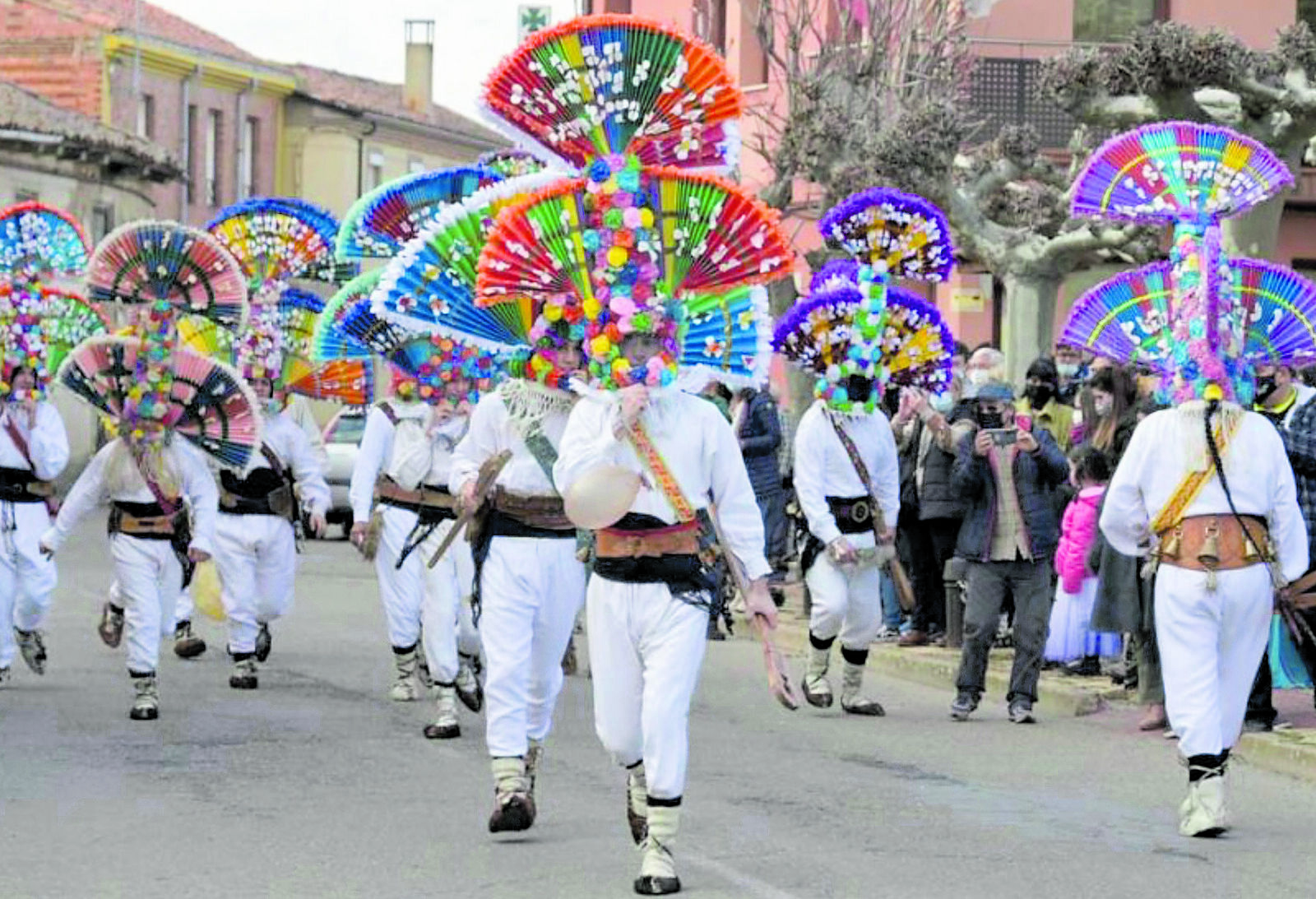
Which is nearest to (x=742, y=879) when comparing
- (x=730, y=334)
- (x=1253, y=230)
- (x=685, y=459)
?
(x=685, y=459)

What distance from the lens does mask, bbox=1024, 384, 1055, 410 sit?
1886cm

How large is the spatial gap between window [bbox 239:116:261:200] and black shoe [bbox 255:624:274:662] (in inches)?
2182

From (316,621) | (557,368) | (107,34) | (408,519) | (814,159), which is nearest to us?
(557,368)

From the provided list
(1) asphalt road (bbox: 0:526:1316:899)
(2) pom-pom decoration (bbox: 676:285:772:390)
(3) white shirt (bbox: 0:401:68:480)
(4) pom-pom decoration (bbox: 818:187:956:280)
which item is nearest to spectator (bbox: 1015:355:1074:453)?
(4) pom-pom decoration (bbox: 818:187:956:280)

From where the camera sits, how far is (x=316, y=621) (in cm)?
2142

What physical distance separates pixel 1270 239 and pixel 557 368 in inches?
489

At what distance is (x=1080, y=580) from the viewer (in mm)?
17047

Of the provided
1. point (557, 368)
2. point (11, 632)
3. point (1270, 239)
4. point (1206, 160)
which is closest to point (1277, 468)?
point (1206, 160)

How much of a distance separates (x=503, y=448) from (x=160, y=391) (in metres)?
4.45

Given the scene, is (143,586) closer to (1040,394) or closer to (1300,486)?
(1300,486)

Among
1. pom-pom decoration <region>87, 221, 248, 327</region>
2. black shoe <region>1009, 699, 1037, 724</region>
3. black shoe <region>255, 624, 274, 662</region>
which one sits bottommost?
black shoe <region>1009, 699, 1037, 724</region>

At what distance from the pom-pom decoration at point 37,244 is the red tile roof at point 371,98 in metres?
58.0

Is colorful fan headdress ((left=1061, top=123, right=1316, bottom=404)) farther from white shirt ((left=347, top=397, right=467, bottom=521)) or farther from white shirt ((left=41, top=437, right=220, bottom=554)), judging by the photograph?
white shirt ((left=41, top=437, right=220, bottom=554))

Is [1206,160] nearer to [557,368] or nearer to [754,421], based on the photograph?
[557,368]
